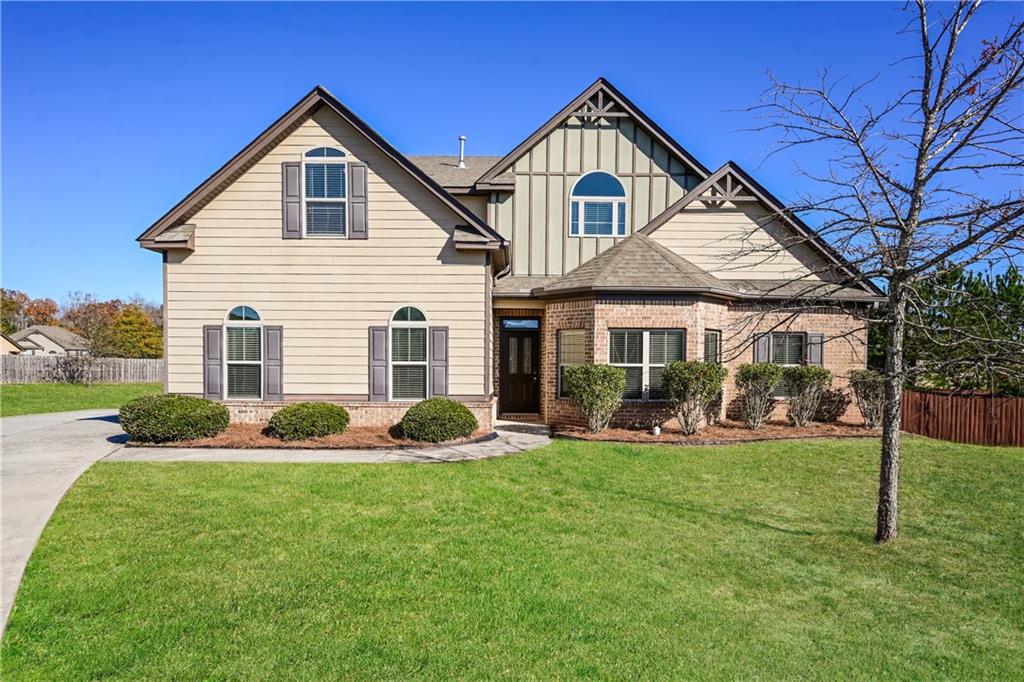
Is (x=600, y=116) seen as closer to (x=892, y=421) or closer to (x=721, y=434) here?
(x=721, y=434)

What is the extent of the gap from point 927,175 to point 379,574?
23.6ft

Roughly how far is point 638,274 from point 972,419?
8486mm

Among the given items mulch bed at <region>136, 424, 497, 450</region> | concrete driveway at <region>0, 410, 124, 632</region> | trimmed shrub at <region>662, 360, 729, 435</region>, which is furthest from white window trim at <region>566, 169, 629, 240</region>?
concrete driveway at <region>0, 410, 124, 632</region>

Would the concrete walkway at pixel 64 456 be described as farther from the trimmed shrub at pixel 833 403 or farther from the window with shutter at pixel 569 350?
the trimmed shrub at pixel 833 403

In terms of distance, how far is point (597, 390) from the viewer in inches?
482

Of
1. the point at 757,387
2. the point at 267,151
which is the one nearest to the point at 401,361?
the point at 267,151

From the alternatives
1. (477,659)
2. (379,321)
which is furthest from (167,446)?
(477,659)

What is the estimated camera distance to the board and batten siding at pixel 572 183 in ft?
52.3

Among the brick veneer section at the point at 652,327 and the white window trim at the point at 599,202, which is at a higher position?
the white window trim at the point at 599,202

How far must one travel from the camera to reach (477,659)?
4109mm

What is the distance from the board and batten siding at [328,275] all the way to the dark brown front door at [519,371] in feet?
9.71

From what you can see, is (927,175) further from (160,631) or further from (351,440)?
→ (351,440)

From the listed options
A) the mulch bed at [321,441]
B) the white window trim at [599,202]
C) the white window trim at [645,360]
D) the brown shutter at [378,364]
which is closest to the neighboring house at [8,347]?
the mulch bed at [321,441]

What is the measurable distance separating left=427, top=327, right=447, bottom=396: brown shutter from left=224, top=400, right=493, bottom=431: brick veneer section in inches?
25.3
